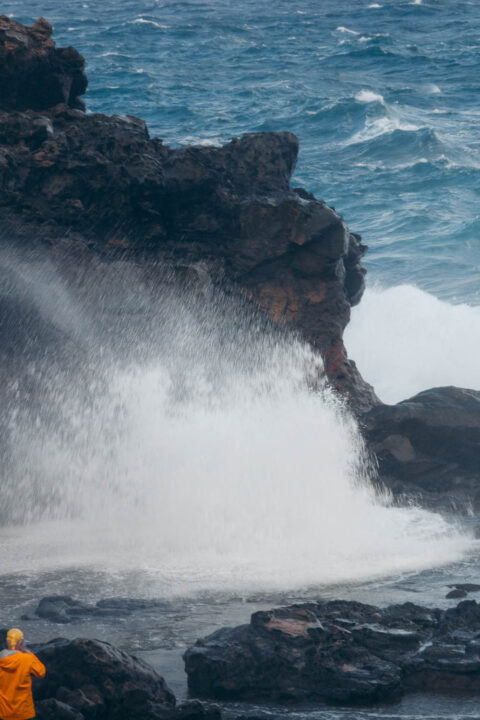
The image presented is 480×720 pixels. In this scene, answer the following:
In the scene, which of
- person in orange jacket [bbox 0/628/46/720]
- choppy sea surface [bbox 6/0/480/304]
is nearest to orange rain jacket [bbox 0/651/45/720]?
person in orange jacket [bbox 0/628/46/720]

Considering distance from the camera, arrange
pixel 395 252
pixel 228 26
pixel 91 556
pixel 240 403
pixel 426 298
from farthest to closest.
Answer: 1. pixel 228 26
2. pixel 395 252
3. pixel 426 298
4. pixel 240 403
5. pixel 91 556

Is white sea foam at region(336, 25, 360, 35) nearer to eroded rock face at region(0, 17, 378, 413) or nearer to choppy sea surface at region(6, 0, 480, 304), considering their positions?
choppy sea surface at region(6, 0, 480, 304)

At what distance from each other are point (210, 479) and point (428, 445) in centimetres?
483

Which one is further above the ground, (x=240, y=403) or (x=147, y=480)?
(x=240, y=403)

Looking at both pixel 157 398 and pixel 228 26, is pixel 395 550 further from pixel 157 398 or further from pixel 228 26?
pixel 228 26

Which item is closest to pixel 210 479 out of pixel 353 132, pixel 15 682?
pixel 15 682

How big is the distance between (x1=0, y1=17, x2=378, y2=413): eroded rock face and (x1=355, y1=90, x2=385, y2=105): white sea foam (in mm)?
31000

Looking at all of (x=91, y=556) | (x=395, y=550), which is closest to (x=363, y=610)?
(x=395, y=550)

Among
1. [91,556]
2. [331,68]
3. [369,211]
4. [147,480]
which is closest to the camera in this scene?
[91,556]

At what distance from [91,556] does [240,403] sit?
5458 mm

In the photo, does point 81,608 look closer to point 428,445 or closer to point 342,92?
point 428,445

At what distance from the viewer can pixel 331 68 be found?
181ft

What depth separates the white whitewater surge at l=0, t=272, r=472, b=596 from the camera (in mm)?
15531

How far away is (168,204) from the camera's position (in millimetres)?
20062
